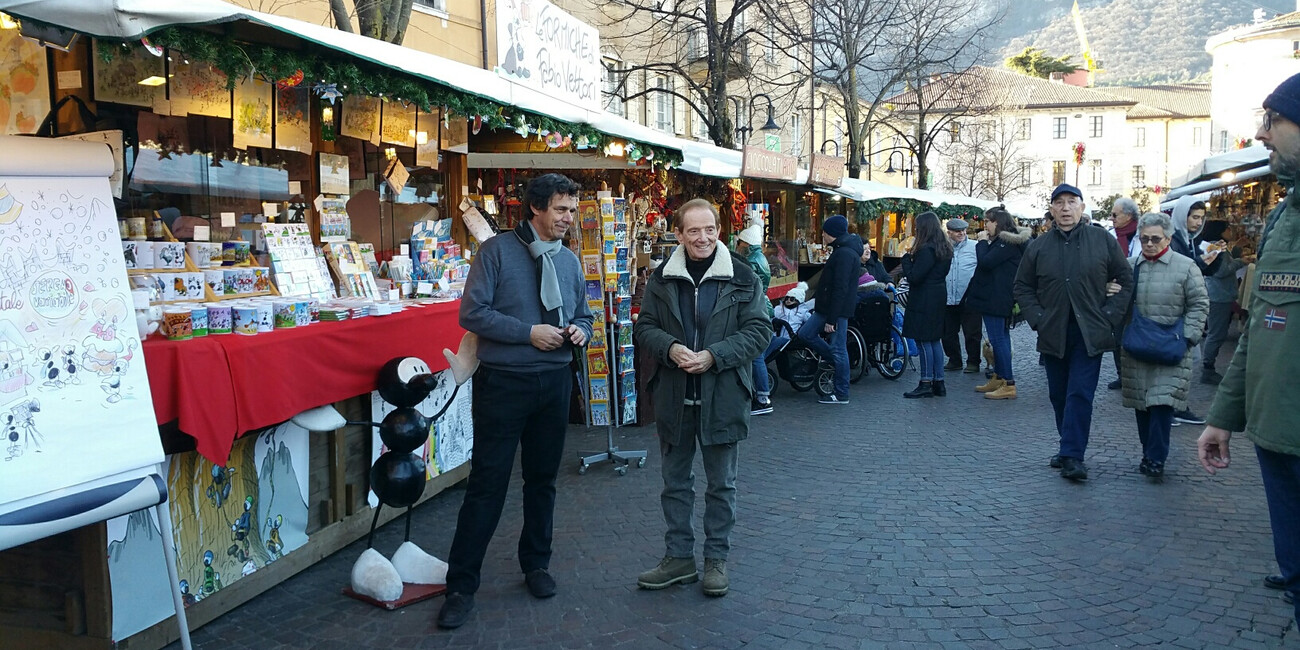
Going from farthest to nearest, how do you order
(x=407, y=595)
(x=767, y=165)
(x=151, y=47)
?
(x=767, y=165)
(x=407, y=595)
(x=151, y=47)

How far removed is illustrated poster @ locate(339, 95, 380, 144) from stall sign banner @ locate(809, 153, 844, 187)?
8308 mm

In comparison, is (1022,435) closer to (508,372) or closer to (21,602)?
(508,372)

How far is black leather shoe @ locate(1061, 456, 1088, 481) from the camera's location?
244 inches

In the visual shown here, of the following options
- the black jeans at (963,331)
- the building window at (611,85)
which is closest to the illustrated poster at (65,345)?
the black jeans at (963,331)

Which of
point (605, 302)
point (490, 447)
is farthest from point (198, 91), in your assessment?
point (605, 302)

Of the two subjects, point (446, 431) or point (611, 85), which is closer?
point (446, 431)

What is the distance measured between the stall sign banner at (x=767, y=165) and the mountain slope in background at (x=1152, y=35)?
170328 millimetres

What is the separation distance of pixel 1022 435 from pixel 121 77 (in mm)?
6812

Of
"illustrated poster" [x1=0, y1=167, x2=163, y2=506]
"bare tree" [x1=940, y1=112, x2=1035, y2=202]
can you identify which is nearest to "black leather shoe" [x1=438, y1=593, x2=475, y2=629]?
"illustrated poster" [x1=0, y1=167, x2=163, y2=506]

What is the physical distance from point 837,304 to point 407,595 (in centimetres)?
582

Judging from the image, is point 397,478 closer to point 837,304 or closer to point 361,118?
point 361,118

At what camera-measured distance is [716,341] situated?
13.9ft

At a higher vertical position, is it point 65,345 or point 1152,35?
point 1152,35

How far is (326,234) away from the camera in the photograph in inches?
237
